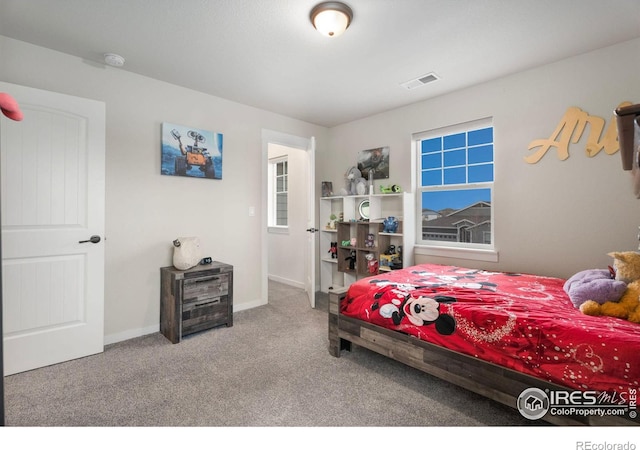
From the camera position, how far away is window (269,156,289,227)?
5.14 metres

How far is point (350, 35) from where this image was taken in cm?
225

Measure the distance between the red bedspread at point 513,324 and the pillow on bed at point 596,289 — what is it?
3.2 inches

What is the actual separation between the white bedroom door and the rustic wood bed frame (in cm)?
199

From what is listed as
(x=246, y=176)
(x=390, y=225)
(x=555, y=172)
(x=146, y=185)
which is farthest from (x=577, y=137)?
(x=146, y=185)

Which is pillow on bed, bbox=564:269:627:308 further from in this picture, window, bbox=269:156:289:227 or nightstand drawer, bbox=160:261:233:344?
window, bbox=269:156:289:227

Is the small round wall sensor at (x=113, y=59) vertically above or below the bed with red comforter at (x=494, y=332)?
above

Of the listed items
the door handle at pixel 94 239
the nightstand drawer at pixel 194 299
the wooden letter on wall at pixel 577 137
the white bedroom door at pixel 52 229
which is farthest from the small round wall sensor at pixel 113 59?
the wooden letter on wall at pixel 577 137

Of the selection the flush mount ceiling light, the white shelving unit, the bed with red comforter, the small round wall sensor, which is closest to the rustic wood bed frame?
the bed with red comforter

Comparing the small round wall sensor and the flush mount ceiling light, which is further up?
the small round wall sensor

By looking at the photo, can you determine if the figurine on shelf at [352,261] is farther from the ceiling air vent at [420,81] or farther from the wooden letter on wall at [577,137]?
the wooden letter on wall at [577,137]

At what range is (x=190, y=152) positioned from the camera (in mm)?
3184

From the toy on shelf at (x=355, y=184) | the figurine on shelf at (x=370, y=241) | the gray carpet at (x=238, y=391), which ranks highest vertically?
the toy on shelf at (x=355, y=184)

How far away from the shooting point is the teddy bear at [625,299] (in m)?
1.63
